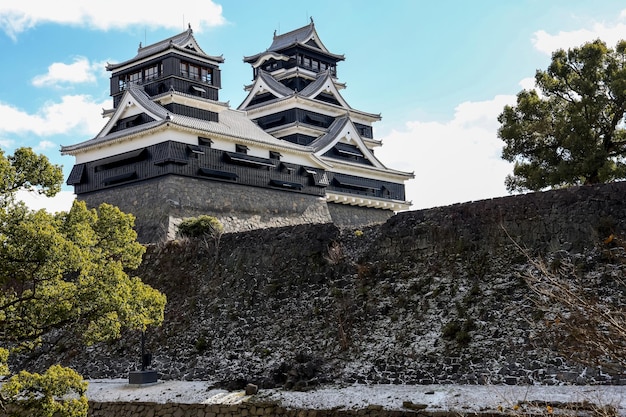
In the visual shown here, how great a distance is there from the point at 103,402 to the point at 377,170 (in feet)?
88.5

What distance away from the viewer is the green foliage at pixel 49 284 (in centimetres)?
1201

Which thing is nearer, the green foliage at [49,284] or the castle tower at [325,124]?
the green foliage at [49,284]

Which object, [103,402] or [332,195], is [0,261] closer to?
[103,402]

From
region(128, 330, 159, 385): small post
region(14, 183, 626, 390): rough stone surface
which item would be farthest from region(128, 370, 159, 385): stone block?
region(14, 183, 626, 390): rough stone surface

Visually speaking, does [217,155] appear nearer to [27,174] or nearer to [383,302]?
[383,302]

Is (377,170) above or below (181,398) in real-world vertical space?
above

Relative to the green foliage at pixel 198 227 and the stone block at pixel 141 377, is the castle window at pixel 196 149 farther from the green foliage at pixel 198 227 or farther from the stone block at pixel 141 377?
the stone block at pixel 141 377

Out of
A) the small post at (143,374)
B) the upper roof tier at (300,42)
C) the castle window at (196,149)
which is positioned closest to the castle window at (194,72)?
the castle window at (196,149)

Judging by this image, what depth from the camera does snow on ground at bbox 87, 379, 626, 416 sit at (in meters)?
12.8

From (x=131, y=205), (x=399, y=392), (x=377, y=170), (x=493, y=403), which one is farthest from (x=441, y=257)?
(x=377, y=170)

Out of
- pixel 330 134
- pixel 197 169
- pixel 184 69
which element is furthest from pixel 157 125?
pixel 330 134

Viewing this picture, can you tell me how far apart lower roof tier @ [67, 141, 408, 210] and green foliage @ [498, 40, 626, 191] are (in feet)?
40.7

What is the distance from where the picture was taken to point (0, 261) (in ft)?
39.4

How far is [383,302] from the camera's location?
59.2 feet
